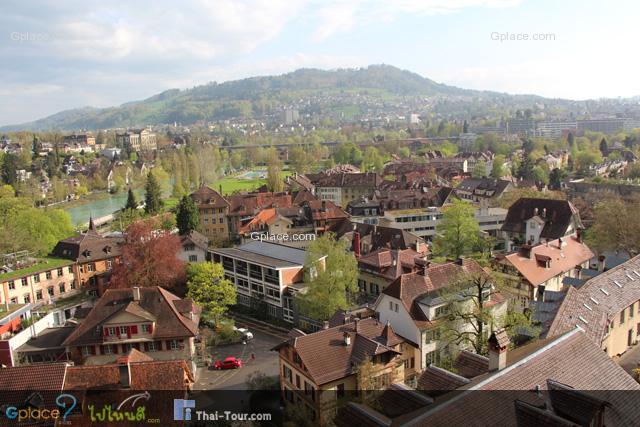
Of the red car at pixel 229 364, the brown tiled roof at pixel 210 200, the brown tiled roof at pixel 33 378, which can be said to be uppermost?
the brown tiled roof at pixel 210 200

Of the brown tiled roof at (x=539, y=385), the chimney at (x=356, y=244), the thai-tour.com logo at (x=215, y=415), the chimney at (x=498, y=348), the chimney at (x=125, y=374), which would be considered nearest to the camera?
the brown tiled roof at (x=539, y=385)

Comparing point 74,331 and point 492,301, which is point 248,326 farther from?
point 492,301

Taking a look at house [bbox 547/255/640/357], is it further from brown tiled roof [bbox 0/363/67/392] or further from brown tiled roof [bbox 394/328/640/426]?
brown tiled roof [bbox 0/363/67/392]

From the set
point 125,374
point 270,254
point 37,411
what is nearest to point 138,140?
point 270,254

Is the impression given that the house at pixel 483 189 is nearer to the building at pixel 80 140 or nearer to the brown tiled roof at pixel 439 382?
the brown tiled roof at pixel 439 382

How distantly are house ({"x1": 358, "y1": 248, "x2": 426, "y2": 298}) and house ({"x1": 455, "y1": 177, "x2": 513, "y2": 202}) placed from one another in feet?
112

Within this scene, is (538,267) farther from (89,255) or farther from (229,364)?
(89,255)

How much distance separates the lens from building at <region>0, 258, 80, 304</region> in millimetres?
39375

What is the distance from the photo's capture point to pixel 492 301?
29.2 metres

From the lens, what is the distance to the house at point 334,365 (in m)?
22.0

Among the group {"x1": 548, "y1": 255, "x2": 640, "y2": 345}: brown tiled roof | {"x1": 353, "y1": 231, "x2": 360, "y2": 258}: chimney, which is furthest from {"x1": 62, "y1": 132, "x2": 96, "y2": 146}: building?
{"x1": 548, "y1": 255, "x2": 640, "y2": 345}: brown tiled roof

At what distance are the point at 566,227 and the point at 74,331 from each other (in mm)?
39611

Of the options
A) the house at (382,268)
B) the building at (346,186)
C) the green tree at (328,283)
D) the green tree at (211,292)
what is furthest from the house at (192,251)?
the building at (346,186)

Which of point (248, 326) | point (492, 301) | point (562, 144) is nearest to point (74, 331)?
point (248, 326)
